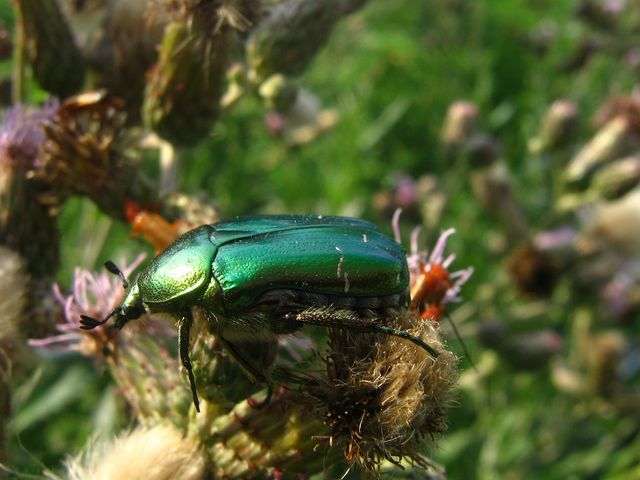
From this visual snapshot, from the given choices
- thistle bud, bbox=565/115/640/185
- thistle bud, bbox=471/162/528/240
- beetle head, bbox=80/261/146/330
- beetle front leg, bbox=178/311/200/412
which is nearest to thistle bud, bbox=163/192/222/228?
beetle head, bbox=80/261/146/330

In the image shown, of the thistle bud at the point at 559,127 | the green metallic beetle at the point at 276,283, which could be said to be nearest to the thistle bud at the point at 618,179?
the thistle bud at the point at 559,127

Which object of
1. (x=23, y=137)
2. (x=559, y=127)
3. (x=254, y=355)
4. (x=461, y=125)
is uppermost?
(x=23, y=137)

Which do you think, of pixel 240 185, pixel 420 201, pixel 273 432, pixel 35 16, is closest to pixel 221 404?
pixel 273 432

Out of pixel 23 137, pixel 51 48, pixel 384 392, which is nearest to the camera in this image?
pixel 384 392

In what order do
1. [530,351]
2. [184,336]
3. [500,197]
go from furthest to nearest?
1. [500,197]
2. [530,351]
3. [184,336]

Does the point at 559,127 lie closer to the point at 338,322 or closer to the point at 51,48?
the point at 51,48

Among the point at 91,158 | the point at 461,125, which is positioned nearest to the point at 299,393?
the point at 91,158

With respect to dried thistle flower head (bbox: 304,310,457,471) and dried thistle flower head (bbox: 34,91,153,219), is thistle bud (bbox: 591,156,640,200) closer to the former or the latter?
dried thistle flower head (bbox: 34,91,153,219)

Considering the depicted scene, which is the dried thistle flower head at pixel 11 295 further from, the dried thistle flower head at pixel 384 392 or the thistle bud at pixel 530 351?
the thistle bud at pixel 530 351
